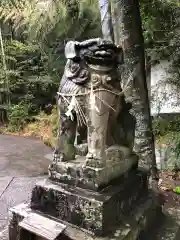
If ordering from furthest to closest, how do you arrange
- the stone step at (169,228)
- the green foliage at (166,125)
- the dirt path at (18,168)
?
1. the green foliage at (166,125)
2. the dirt path at (18,168)
3. the stone step at (169,228)

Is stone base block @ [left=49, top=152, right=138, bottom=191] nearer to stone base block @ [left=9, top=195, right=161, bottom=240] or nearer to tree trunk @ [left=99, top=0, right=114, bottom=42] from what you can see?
stone base block @ [left=9, top=195, right=161, bottom=240]

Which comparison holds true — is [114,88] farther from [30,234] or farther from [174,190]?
[174,190]

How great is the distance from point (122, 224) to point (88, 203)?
260 mm

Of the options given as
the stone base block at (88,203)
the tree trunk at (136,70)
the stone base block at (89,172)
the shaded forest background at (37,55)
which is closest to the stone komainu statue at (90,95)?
the stone base block at (89,172)

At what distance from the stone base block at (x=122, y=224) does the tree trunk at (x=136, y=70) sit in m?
0.85

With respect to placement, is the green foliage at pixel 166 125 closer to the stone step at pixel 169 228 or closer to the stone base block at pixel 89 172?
the stone step at pixel 169 228

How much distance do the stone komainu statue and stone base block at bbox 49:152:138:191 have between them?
0.04 m

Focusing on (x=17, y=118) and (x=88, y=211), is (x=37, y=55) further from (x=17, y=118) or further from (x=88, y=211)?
(x=88, y=211)

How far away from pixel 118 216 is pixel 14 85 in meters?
6.06

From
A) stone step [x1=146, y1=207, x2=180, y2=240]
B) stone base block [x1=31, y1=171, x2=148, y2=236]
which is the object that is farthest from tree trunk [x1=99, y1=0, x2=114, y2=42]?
stone base block [x1=31, y1=171, x2=148, y2=236]

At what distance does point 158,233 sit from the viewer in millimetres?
1726

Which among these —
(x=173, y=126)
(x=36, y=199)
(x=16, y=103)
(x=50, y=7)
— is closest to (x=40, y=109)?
(x=16, y=103)

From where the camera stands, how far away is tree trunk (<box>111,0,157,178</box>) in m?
2.63

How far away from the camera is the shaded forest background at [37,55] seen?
530cm
